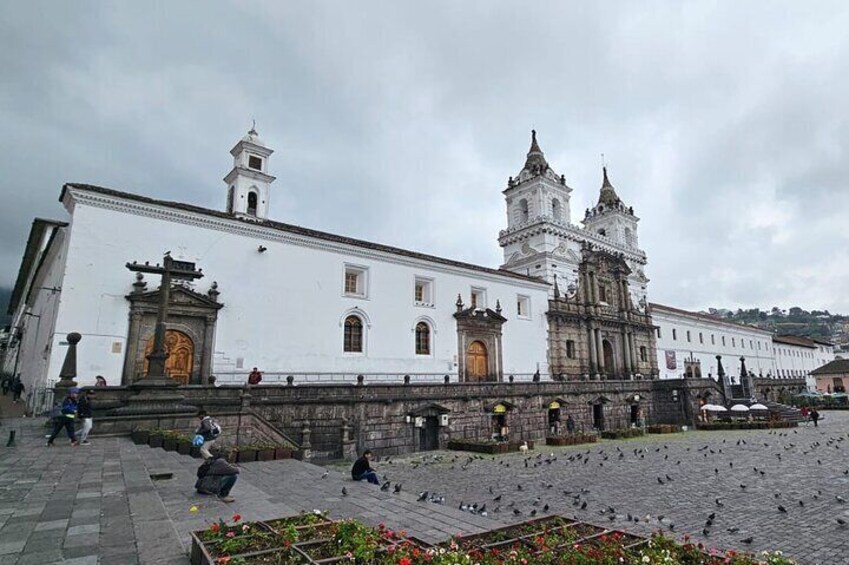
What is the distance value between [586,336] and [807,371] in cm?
6428

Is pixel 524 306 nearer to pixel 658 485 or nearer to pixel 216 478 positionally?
pixel 658 485

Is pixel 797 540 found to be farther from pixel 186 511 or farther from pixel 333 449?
pixel 333 449

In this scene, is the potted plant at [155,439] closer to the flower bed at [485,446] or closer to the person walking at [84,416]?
the person walking at [84,416]

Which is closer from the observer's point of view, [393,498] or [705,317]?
[393,498]

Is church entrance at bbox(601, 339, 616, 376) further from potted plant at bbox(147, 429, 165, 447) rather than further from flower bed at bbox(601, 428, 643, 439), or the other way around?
potted plant at bbox(147, 429, 165, 447)

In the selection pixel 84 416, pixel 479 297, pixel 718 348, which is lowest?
pixel 84 416

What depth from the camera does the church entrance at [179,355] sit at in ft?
65.1

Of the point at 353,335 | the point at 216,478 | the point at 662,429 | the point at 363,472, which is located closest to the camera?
the point at 216,478

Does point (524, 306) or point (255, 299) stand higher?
point (524, 306)

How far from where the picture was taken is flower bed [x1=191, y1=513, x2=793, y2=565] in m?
4.65

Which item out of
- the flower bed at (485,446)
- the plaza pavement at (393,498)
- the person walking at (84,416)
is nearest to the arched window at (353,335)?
the flower bed at (485,446)

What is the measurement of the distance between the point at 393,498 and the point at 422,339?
19973 millimetres

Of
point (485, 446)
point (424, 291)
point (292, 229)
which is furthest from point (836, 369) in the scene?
point (292, 229)

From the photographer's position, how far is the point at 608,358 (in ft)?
137
